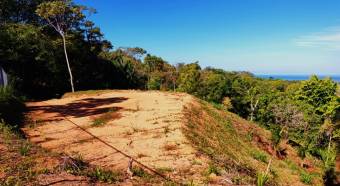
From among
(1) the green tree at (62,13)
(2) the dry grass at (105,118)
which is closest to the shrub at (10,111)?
(2) the dry grass at (105,118)

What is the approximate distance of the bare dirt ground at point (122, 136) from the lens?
6965 mm

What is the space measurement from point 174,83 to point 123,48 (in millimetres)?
14567

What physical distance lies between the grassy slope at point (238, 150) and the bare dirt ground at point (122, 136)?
2.11 feet

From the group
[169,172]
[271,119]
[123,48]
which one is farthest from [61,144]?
[123,48]

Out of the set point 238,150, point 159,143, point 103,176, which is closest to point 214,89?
point 238,150

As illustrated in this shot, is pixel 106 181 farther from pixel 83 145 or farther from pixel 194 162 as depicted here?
pixel 83 145

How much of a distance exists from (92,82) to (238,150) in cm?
2256

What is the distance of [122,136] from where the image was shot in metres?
9.41

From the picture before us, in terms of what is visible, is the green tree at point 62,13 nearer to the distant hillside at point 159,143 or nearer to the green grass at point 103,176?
the distant hillside at point 159,143

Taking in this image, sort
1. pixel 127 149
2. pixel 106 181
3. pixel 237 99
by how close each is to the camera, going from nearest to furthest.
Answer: pixel 106 181
pixel 127 149
pixel 237 99

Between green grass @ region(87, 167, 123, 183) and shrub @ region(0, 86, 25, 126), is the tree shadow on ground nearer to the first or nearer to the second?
shrub @ region(0, 86, 25, 126)

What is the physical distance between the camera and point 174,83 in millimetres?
50031

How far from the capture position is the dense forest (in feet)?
66.1

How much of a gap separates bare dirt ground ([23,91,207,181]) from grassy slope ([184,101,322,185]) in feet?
2.11
